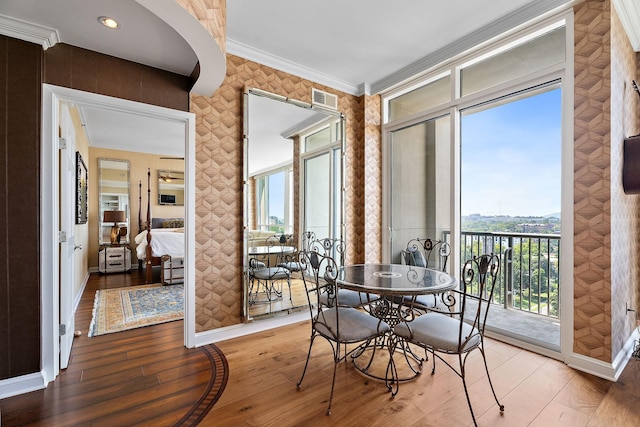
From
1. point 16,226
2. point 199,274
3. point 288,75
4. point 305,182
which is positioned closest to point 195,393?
point 199,274

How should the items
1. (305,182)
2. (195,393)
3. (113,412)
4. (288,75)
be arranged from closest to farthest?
(113,412)
(195,393)
(288,75)
(305,182)

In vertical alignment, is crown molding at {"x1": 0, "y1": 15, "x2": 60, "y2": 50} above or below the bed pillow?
above

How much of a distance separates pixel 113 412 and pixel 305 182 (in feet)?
8.68

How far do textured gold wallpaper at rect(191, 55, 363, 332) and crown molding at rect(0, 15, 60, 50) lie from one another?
3.28ft

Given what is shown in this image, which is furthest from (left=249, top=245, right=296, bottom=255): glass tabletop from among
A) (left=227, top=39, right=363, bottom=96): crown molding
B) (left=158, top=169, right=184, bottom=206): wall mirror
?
(left=158, top=169, right=184, bottom=206): wall mirror

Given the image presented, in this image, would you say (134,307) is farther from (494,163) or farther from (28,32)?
(494,163)

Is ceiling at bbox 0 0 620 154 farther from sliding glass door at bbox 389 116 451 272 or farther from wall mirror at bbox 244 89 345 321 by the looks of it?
sliding glass door at bbox 389 116 451 272

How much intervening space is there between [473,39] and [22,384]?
4.55 meters

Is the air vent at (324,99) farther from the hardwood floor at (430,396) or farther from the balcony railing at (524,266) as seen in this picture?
the hardwood floor at (430,396)

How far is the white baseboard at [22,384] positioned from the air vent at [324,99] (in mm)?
3423

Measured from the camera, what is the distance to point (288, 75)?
134 inches

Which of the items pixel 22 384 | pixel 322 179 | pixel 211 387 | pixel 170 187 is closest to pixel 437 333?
pixel 211 387

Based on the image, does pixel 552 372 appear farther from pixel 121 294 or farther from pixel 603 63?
pixel 121 294

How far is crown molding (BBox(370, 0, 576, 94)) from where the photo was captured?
2426mm
